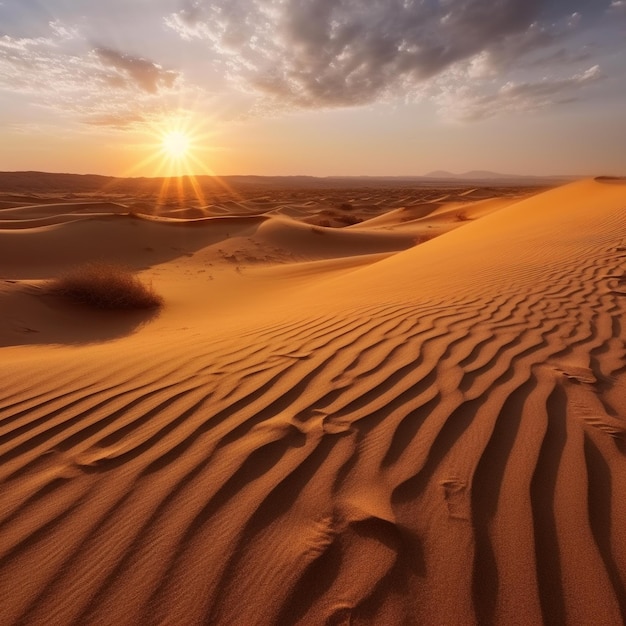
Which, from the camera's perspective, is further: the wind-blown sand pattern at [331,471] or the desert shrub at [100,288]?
the desert shrub at [100,288]

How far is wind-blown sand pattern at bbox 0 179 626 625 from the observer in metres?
1.37

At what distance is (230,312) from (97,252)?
823 cm

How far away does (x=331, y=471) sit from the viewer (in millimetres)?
1925

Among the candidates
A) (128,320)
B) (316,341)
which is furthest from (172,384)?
(128,320)

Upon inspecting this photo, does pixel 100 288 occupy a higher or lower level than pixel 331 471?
lower

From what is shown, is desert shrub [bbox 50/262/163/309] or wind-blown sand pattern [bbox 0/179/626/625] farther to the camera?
desert shrub [bbox 50/262/163/309]

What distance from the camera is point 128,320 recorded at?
665 cm

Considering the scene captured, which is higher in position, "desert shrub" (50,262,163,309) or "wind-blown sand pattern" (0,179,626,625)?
"wind-blown sand pattern" (0,179,626,625)

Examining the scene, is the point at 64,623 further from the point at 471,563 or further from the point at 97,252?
the point at 97,252

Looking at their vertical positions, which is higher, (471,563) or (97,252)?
(471,563)

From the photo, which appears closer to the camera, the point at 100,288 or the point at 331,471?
the point at 331,471

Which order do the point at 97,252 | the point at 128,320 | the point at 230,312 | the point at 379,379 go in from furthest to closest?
the point at 97,252, the point at 230,312, the point at 128,320, the point at 379,379

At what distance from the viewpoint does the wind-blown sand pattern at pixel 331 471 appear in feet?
4.51

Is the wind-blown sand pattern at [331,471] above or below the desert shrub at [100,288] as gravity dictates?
above
